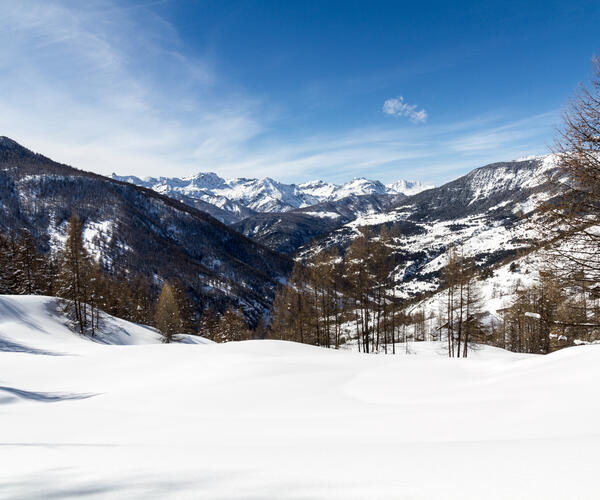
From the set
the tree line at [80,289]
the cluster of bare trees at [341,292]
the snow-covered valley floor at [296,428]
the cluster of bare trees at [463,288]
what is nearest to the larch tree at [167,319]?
the tree line at [80,289]

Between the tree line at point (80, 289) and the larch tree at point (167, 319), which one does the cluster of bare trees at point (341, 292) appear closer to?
the larch tree at point (167, 319)

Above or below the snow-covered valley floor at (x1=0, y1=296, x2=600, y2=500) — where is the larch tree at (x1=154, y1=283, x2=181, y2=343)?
below

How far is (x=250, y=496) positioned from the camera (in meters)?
2.66

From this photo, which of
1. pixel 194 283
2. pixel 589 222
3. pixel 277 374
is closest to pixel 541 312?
pixel 589 222

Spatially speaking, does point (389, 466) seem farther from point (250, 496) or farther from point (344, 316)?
point (344, 316)

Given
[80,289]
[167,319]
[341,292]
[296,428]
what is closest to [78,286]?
[80,289]

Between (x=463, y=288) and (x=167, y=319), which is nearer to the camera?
(x=463, y=288)

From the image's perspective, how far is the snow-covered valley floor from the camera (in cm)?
282

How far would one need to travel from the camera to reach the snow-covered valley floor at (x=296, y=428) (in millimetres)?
2824

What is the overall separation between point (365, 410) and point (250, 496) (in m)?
5.31

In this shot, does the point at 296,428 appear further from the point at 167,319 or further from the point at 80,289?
the point at 167,319

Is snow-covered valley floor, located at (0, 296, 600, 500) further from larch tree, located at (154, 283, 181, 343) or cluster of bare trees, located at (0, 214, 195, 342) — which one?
larch tree, located at (154, 283, 181, 343)

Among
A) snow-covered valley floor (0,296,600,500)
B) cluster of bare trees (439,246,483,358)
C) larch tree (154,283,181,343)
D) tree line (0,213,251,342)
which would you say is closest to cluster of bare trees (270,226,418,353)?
cluster of bare trees (439,246,483,358)

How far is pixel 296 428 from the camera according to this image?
19.9 ft
